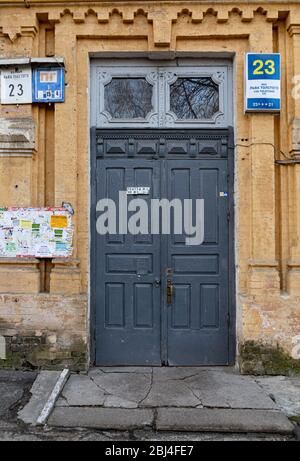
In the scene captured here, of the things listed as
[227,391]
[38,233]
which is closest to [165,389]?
[227,391]

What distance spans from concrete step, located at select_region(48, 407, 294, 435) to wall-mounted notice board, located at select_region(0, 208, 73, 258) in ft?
6.83

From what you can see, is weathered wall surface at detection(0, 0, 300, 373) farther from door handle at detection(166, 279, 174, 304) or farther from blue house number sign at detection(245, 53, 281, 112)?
door handle at detection(166, 279, 174, 304)

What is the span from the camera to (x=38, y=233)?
18.1ft

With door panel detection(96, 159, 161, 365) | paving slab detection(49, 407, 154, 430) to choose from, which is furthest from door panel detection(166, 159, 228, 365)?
paving slab detection(49, 407, 154, 430)

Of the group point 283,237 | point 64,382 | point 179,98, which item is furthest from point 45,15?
point 64,382

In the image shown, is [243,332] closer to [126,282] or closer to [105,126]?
[126,282]

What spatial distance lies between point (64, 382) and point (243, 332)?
2.36 metres

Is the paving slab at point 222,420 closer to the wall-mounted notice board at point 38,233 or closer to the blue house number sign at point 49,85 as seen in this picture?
the wall-mounted notice board at point 38,233

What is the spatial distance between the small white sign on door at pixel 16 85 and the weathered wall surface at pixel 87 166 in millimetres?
129

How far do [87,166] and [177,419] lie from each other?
3.37 metres

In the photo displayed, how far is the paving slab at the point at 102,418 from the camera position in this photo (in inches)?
155

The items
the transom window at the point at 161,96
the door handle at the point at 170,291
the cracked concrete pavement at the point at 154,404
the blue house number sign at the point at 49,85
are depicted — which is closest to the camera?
the cracked concrete pavement at the point at 154,404

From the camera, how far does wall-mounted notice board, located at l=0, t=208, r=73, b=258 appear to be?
549 cm

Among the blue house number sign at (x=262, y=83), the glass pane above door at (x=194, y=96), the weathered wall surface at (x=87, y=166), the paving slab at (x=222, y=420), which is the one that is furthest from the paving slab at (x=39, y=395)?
the blue house number sign at (x=262, y=83)
